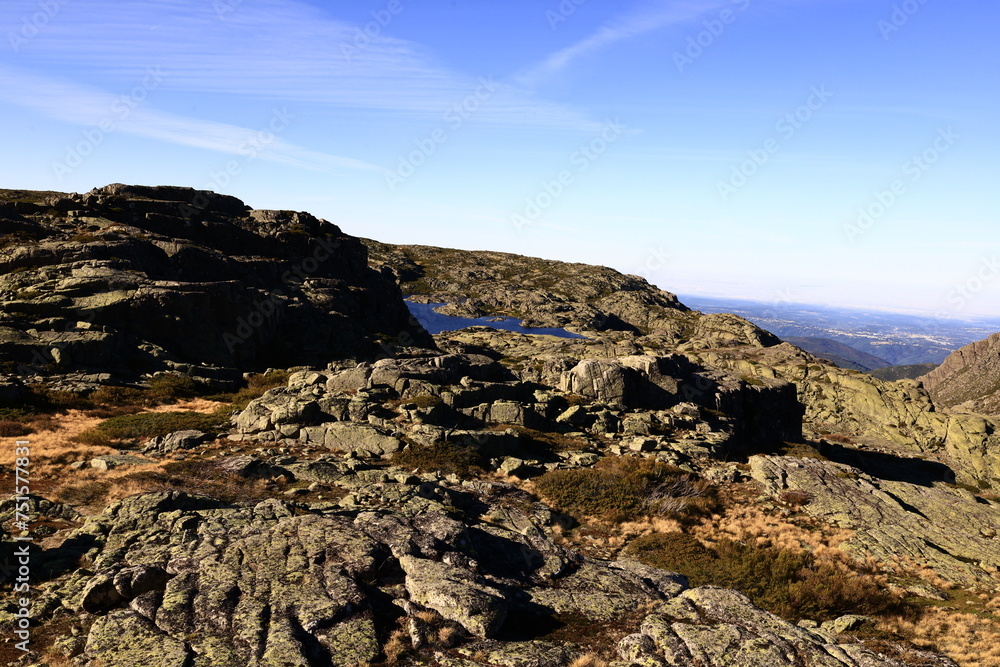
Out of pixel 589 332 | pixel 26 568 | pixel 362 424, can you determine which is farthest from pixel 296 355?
pixel 589 332

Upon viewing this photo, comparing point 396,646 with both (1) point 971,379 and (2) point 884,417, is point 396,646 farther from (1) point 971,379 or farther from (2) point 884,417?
(1) point 971,379

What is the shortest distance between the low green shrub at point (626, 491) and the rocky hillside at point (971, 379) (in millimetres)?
171986

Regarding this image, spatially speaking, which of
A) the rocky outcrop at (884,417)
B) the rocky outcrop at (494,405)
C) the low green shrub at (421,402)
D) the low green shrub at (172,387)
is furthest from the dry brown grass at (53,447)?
the rocky outcrop at (884,417)

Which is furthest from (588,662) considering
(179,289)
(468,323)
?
(468,323)

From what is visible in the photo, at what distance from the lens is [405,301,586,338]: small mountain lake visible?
513 feet

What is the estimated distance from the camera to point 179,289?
4981 cm

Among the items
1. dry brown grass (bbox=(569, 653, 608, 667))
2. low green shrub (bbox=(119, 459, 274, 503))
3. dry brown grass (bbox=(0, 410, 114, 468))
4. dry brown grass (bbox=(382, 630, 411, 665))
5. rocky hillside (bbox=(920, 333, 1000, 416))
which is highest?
dry brown grass (bbox=(382, 630, 411, 665))

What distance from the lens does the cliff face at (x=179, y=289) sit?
42438 millimetres

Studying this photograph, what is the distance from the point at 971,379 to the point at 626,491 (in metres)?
203

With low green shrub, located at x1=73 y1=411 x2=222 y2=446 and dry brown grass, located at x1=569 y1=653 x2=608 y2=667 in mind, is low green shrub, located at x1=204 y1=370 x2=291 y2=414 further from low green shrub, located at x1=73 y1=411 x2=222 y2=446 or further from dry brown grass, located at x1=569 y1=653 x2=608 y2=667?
dry brown grass, located at x1=569 y1=653 x2=608 y2=667

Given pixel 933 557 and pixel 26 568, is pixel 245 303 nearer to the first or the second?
pixel 26 568

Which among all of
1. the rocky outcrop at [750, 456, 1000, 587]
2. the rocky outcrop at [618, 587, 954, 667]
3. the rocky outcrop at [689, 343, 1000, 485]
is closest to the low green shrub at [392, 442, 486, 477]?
the rocky outcrop at [618, 587, 954, 667]

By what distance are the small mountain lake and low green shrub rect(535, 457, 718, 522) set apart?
121m

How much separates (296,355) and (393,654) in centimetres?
4874
